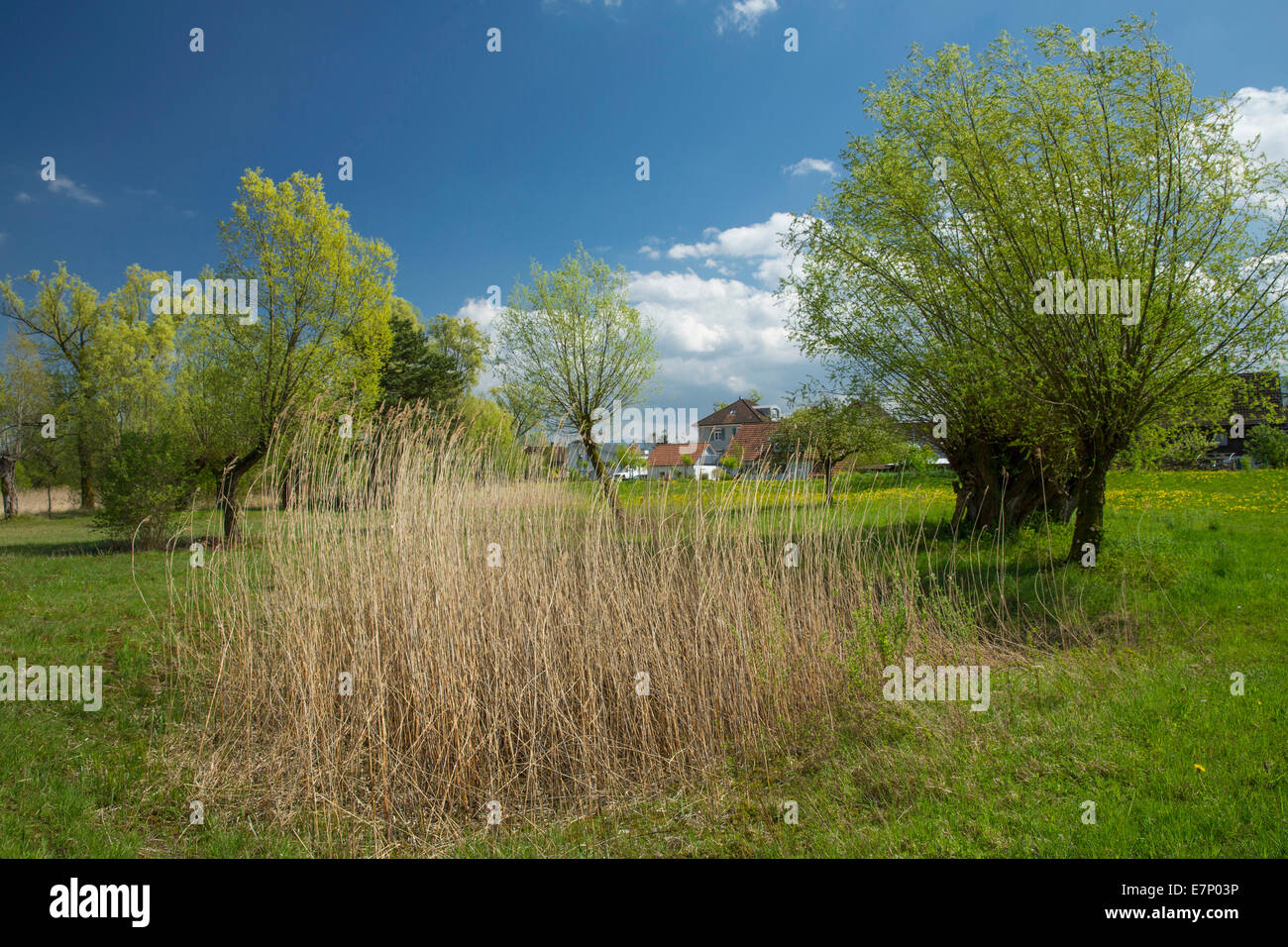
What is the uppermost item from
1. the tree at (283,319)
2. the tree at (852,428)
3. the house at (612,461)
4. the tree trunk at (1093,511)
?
the tree at (283,319)

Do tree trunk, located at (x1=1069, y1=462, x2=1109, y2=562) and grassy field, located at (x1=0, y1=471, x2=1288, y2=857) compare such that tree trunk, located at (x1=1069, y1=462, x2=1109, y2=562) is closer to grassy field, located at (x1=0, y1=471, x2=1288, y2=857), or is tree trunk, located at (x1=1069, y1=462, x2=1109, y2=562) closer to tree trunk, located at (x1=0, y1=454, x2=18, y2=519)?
grassy field, located at (x1=0, y1=471, x2=1288, y2=857)

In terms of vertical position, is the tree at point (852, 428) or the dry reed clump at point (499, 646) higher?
the tree at point (852, 428)

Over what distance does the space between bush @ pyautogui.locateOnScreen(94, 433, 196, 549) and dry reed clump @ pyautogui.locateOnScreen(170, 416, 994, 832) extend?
967cm

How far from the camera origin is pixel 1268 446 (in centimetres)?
2741

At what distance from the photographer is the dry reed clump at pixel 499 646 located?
5.23 m

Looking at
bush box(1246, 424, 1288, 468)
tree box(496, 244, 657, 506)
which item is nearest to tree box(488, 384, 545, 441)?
tree box(496, 244, 657, 506)

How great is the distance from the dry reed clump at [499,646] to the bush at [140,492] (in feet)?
31.7

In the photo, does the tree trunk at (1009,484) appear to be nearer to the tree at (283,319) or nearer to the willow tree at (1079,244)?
the willow tree at (1079,244)

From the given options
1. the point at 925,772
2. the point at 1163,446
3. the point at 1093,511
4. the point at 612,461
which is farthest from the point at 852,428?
the point at 925,772

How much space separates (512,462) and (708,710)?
10.8 ft

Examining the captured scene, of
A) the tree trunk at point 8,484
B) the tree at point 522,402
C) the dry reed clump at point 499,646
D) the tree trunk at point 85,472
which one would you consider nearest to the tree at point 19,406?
the tree trunk at point 8,484

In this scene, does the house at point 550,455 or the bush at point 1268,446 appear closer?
the house at point 550,455

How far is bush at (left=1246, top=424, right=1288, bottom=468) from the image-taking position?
26.5 m

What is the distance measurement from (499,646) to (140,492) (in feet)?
43.0
